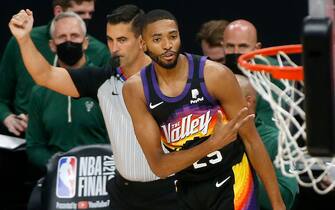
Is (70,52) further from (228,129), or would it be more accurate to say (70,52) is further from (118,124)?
(228,129)

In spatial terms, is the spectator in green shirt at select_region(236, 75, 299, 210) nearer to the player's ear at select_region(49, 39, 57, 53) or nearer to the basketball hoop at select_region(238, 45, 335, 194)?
the basketball hoop at select_region(238, 45, 335, 194)

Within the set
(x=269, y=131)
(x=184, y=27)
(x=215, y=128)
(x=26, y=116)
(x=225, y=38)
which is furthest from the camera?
(x=184, y=27)

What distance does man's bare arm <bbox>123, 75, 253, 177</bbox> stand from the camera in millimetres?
4727

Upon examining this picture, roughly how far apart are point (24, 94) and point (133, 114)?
2487 mm

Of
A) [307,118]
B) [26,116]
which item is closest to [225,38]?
[26,116]

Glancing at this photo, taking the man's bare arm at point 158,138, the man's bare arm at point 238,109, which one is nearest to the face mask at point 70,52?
the man's bare arm at point 158,138

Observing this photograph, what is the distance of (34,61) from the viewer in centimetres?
552

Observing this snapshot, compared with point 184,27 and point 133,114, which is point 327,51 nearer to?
point 133,114

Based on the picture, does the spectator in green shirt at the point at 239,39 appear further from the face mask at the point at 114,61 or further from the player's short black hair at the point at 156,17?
the player's short black hair at the point at 156,17

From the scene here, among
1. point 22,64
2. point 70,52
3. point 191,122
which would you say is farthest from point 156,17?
point 22,64

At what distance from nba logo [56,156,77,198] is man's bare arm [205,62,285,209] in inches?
62.8

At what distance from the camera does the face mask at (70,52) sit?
663 centimetres

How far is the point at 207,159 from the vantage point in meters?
5.03

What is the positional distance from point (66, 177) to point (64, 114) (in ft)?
1.80
